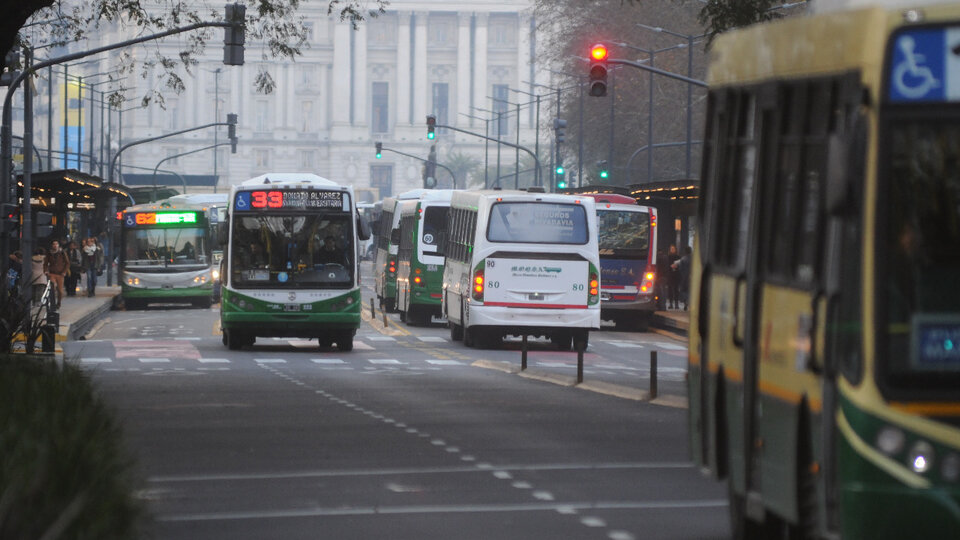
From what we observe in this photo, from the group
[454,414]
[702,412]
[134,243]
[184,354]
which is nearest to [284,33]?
[184,354]

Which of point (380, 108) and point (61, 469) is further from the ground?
point (380, 108)

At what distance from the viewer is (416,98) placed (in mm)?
163875

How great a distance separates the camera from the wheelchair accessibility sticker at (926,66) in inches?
279

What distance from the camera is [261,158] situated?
162625 mm

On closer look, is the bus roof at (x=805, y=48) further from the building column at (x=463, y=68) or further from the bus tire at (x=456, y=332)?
the building column at (x=463, y=68)

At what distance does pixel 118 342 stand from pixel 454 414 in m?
17.9

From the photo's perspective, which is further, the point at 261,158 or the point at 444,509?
the point at 261,158

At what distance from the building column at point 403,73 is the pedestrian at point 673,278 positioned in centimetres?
11232

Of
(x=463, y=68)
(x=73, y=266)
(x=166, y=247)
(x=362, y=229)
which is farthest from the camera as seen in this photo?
(x=463, y=68)

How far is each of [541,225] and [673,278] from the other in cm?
1618

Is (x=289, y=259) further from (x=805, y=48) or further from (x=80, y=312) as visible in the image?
(x=805, y=48)

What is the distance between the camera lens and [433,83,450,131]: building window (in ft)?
541

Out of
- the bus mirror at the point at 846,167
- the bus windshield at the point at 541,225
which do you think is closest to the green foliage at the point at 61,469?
the bus mirror at the point at 846,167

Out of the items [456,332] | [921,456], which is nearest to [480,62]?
[456,332]
